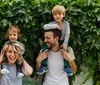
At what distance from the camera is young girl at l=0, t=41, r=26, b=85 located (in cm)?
416

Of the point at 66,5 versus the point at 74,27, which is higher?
the point at 66,5

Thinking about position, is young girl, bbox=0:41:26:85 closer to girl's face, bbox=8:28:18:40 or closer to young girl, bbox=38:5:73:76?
girl's face, bbox=8:28:18:40

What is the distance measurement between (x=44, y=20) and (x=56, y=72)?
69 cm

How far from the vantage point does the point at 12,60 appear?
13.8ft

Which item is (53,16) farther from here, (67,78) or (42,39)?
(67,78)

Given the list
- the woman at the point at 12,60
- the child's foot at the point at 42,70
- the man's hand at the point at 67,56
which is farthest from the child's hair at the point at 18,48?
the man's hand at the point at 67,56

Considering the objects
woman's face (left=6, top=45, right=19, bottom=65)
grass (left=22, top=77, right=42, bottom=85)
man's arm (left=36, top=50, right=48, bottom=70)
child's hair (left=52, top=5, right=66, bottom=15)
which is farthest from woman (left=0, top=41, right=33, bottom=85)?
child's hair (left=52, top=5, right=66, bottom=15)

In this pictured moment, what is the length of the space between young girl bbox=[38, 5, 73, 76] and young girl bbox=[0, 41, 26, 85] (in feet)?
1.19

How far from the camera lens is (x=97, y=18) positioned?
4625 mm

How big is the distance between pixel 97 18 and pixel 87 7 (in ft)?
0.66

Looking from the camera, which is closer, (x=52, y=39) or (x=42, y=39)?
(x=52, y=39)

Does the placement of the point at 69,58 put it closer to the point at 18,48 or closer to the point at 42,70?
the point at 42,70

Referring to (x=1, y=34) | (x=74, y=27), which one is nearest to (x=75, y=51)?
(x=74, y=27)

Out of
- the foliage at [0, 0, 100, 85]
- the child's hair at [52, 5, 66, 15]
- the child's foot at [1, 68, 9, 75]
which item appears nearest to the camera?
the child's foot at [1, 68, 9, 75]
